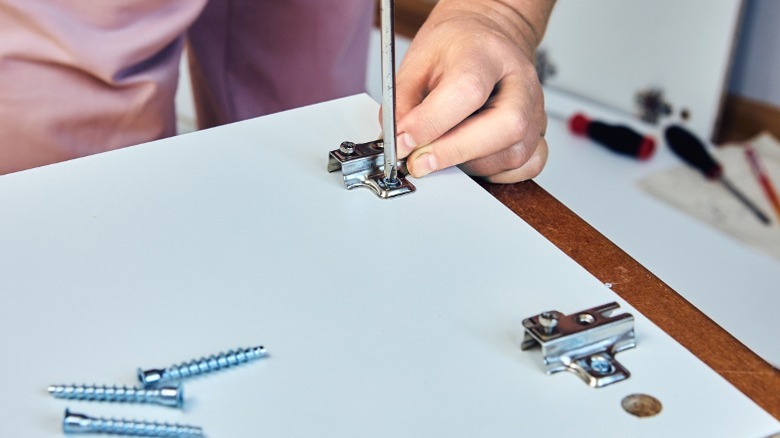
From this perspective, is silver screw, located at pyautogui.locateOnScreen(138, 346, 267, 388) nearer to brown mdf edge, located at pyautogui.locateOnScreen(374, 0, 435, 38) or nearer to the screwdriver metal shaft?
the screwdriver metal shaft

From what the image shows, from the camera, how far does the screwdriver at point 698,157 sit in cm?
155

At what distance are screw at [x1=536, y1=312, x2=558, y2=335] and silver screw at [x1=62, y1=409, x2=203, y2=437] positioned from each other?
0.62 feet

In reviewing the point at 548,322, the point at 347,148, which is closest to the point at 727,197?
the point at 347,148

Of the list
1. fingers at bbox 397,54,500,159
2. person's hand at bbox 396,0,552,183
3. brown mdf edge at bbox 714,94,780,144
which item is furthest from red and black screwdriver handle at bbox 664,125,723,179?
fingers at bbox 397,54,500,159

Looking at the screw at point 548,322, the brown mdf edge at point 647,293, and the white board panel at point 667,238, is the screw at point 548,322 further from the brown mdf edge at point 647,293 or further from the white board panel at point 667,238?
the white board panel at point 667,238

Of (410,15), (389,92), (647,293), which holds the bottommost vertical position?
(410,15)

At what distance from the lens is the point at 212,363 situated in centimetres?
50

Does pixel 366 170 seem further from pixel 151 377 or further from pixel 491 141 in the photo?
pixel 151 377

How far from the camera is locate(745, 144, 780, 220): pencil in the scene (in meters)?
1.52

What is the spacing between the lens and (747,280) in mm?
1295

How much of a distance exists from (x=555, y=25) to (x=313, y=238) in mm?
1290

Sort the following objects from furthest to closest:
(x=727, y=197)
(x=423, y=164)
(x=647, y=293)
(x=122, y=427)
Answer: (x=727, y=197) → (x=423, y=164) → (x=647, y=293) → (x=122, y=427)

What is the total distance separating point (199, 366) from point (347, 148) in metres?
0.24

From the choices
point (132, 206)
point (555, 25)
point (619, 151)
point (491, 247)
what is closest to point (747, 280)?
point (619, 151)
